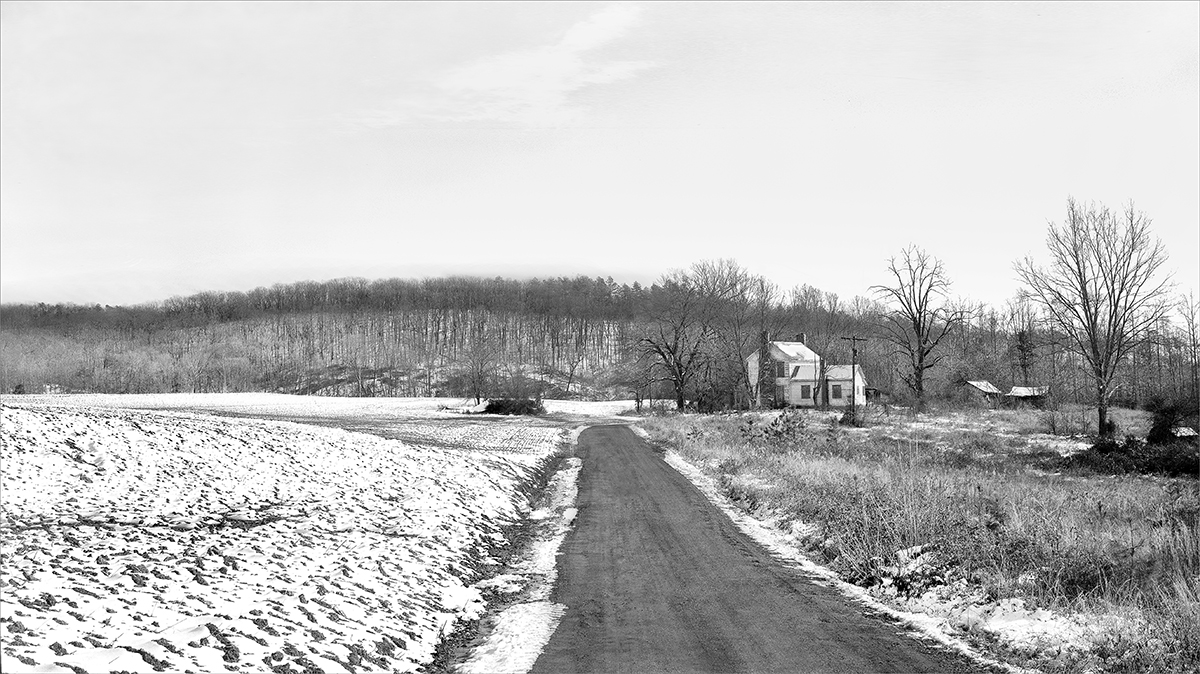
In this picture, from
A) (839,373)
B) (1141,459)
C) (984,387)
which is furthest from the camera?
(984,387)

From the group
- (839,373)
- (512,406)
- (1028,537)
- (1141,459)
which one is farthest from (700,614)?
(839,373)

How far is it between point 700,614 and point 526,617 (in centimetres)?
208

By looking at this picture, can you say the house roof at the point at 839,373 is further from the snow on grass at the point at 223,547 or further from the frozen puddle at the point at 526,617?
the frozen puddle at the point at 526,617

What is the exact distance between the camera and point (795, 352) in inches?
3162

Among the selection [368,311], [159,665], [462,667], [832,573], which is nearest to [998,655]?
[832,573]

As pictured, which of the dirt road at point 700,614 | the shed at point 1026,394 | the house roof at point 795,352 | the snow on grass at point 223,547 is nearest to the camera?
the snow on grass at point 223,547

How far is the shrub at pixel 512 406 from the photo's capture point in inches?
2648

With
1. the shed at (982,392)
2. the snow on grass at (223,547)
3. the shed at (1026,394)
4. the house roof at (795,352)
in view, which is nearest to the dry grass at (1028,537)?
the snow on grass at (223,547)

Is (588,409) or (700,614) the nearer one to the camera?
(700,614)

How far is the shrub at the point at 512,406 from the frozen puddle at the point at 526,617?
5262 cm

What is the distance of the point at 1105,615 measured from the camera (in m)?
7.35

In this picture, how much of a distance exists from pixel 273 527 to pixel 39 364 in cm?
11708

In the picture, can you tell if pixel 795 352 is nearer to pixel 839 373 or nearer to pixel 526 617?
pixel 839 373

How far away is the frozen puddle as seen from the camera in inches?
280
